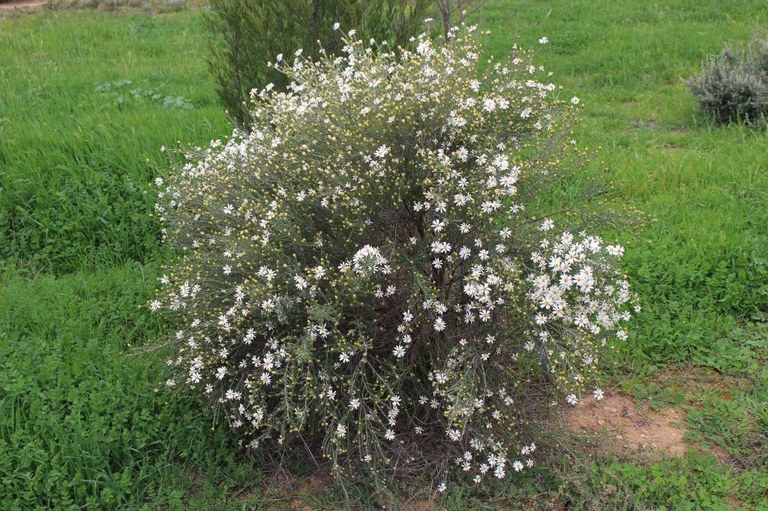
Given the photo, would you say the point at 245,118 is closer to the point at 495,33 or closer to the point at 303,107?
the point at 303,107

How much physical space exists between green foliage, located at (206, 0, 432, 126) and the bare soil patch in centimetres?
362

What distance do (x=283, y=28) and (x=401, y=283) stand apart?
11.4 ft

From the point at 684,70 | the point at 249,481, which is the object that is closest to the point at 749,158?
the point at 684,70

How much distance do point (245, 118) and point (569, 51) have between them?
5.59 m

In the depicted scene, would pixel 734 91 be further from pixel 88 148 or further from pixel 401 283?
pixel 88 148

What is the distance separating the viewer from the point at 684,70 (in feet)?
29.6

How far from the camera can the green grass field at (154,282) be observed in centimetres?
365

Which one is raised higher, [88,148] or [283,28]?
[283,28]

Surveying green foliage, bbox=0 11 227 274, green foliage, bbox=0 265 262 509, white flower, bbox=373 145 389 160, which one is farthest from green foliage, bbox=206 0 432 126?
white flower, bbox=373 145 389 160

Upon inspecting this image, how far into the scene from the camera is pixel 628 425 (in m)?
4.11

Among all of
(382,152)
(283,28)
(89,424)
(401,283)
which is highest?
(382,152)

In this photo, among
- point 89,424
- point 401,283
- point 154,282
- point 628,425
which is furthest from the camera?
point 154,282

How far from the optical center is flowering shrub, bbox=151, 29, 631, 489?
346 centimetres

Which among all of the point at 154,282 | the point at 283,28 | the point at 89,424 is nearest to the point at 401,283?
the point at 89,424
